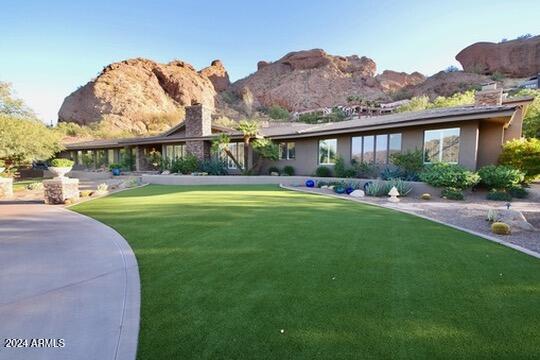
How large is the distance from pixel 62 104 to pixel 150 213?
61.3 m

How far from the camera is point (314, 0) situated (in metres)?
31.8

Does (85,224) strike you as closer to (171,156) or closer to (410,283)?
(410,283)

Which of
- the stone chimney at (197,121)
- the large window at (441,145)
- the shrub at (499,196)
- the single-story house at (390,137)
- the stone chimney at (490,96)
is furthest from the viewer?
the stone chimney at (197,121)

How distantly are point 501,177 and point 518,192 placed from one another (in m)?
0.98

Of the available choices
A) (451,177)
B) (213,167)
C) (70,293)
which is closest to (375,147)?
(451,177)

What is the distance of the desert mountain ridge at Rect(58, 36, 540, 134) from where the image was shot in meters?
50.9

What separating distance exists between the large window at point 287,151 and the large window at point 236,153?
3.16m

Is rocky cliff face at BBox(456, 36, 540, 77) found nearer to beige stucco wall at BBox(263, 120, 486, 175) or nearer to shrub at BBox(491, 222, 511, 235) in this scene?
beige stucco wall at BBox(263, 120, 486, 175)

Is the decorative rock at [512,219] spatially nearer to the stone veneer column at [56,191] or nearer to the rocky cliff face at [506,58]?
the stone veneer column at [56,191]

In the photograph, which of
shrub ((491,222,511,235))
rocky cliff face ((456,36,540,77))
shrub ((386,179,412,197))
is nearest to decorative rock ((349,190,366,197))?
shrub ((386,179,412,197))

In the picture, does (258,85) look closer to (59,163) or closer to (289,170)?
(289,170)

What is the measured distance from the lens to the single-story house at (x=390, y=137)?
1202 cm

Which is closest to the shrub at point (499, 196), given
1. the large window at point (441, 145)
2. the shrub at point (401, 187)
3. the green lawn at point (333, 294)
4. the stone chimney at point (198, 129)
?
the large window at point (441, 145)

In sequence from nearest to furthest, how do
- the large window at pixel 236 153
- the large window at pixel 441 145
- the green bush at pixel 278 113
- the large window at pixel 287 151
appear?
the large window at pixel 441 145 < the large window at pixel 287 151 < the large window at pixel 236 153 < the green bush at pixel 278 113
